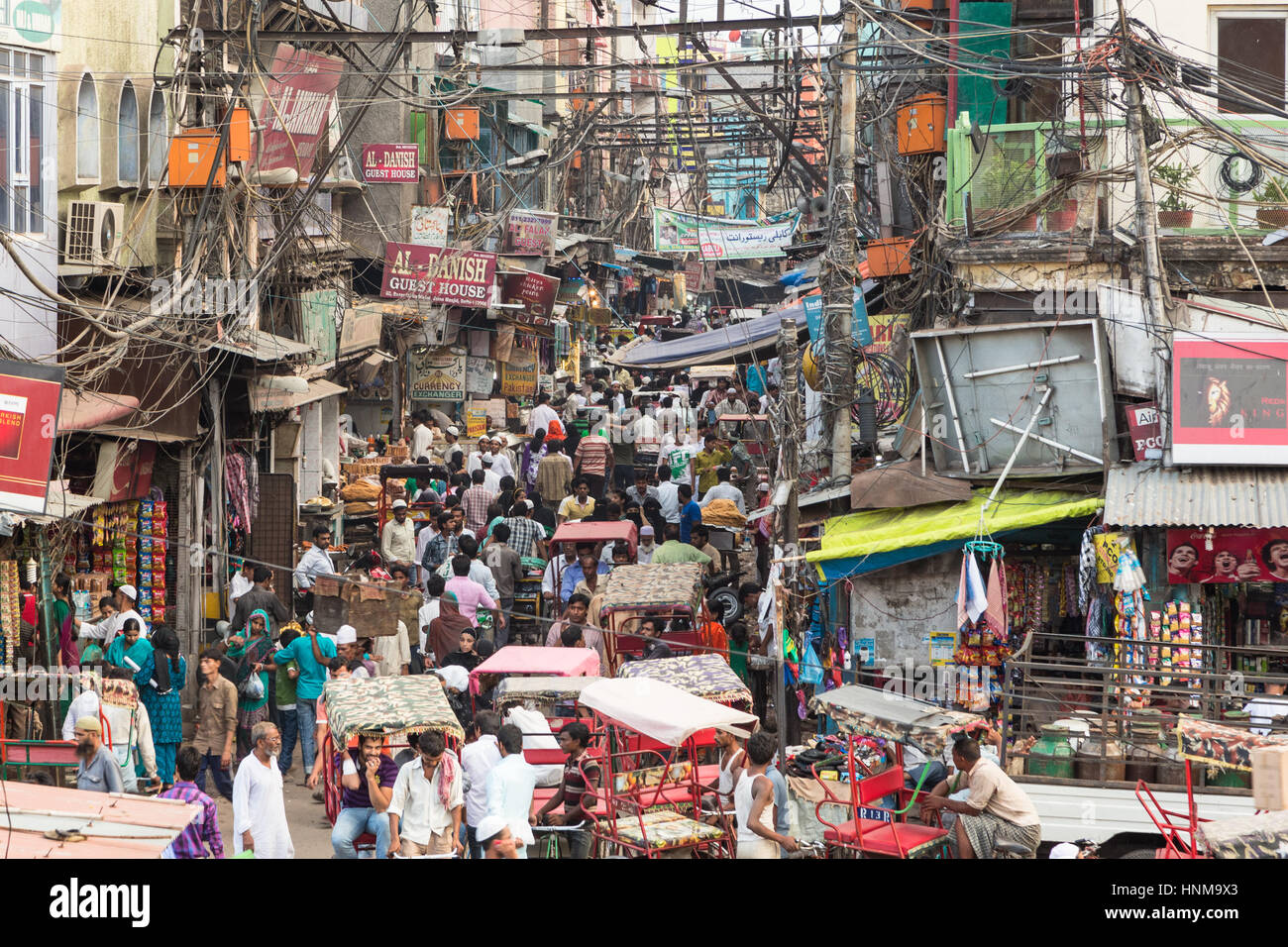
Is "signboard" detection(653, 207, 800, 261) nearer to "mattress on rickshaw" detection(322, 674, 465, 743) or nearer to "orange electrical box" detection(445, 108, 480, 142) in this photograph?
"orange electrical box" detection(445, 108, 480, 142)

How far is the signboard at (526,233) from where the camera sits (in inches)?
1228

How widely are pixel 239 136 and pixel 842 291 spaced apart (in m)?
6.88

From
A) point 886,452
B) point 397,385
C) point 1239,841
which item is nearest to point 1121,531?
point 886,452

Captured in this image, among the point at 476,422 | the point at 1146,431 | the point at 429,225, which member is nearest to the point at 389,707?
the point at 1146,431

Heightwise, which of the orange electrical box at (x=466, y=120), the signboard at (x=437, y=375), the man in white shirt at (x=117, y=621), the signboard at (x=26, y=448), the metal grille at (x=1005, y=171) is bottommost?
the man in white shirt at (x=117, y=621)

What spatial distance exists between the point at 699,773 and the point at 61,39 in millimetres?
10351

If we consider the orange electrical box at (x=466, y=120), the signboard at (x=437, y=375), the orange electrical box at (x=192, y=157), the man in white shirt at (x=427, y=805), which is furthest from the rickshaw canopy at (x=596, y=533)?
the orange electrical box at (x=466, y=120)

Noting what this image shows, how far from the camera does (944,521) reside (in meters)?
13.6

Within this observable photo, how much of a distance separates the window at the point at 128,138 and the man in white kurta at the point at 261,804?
9.65 meters

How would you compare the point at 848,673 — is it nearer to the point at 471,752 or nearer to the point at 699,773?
the point at 699,773

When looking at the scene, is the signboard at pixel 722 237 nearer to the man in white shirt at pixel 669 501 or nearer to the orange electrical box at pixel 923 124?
the orange electrical box at pixel 923 124

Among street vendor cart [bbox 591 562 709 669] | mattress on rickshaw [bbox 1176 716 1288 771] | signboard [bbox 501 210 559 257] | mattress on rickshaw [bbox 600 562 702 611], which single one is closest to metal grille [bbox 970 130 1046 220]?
mattress on rickshaw [bbox 600 562 702 611]

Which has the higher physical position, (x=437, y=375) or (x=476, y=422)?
(x=437, y=375)

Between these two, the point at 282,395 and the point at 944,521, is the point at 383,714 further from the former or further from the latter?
the point at 282,395
